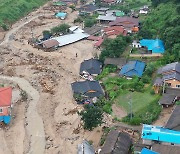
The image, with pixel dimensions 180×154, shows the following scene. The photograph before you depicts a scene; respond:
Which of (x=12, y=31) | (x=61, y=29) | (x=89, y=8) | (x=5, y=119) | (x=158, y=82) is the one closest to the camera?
(x=5, y=119)

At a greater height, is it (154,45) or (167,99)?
(154,45)

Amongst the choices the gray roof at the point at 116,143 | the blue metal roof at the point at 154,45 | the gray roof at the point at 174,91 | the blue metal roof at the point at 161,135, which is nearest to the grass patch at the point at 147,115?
the gray roof at the point at 174,91

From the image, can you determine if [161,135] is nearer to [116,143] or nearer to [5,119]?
[116,143]

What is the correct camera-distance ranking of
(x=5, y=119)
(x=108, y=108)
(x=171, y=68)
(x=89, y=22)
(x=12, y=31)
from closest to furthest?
(x=5, y=119)
(x=108, y=108)
(x=171, y=68)
(x=89, y=22)
(x=12, y=31)

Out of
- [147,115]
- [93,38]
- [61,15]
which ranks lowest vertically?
[147,115]

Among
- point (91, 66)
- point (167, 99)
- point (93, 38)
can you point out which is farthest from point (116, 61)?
point (93, 38)

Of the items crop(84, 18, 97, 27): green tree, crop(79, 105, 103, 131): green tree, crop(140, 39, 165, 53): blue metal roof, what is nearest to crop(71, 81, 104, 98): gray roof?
crop(79, 105, 103, 131): green tree

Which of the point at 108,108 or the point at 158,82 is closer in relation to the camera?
the point at 108,108
